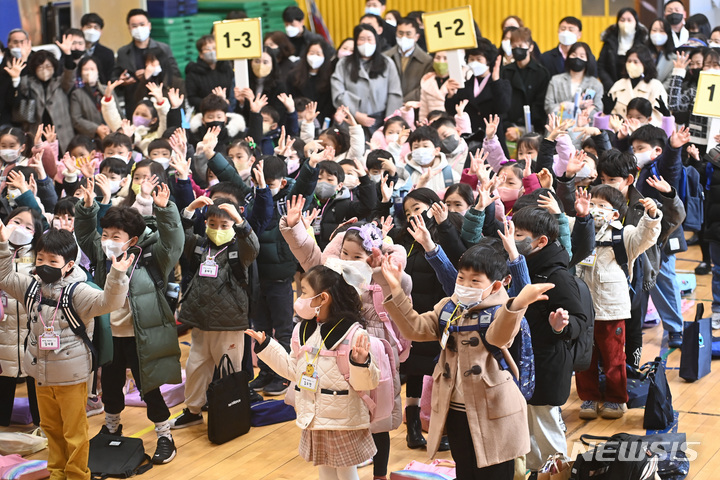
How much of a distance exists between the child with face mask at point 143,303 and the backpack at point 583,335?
7.77ft

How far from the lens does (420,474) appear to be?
541 cm

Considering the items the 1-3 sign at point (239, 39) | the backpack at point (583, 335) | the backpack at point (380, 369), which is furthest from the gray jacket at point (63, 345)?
the 1-3 sign at point (239, 39)

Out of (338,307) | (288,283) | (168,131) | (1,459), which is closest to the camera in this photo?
(338,307)

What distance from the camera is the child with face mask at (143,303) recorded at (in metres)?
5.86

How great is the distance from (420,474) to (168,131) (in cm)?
467

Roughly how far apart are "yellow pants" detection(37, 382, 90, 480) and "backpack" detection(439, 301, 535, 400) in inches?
87.6

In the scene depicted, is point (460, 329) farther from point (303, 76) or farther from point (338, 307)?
point (303, 76)

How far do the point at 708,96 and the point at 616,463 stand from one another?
13.6 ft

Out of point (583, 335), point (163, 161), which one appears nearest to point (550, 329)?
point (583, 335)

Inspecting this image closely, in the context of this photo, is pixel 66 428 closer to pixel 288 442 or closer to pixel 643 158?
pixel 288 442

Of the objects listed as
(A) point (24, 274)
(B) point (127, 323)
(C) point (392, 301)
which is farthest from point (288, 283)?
(C) point (392, 301)

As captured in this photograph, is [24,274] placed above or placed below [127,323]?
above

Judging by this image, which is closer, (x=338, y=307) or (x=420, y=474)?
(x=338, y=307)

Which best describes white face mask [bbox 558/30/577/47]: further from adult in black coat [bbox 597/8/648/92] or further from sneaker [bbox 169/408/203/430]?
sneaker [bbox 169/408/203/430]
